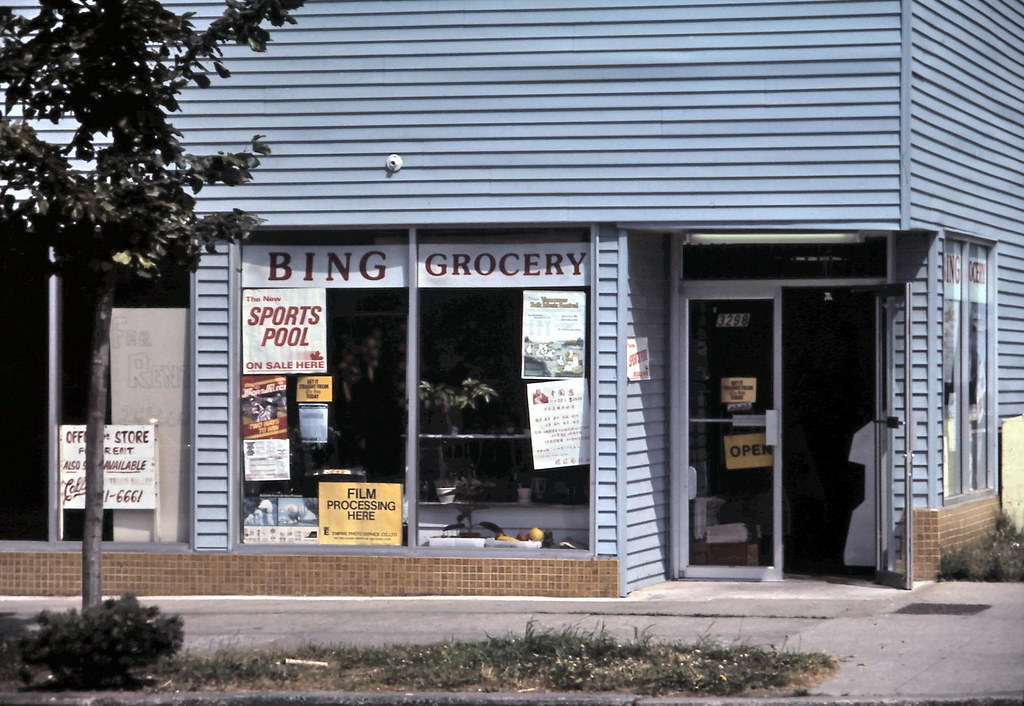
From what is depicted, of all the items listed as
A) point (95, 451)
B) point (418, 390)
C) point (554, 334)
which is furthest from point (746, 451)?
point (95, 451)

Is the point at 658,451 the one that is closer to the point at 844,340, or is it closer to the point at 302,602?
the point at 844,340

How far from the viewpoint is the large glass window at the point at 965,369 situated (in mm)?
13039

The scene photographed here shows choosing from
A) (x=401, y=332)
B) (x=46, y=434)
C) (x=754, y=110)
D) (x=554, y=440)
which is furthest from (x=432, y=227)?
(x=46, y=434)

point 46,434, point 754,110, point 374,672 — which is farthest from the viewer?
point 46,434

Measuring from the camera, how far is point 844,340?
13148 millimetres

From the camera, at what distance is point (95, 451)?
954cm

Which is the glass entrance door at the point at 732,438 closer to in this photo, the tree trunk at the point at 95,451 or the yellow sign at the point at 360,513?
the yellow sign at the point at 360,513

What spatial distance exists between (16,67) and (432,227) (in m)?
3.88

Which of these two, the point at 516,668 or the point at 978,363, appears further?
the point at 978,363

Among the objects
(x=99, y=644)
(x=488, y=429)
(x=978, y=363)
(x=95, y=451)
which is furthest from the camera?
(x=978, y=363)

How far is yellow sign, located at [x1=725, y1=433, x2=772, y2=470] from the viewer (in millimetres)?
12711

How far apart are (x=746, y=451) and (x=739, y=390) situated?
1.70ft

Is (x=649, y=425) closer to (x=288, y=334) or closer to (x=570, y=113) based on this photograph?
(x=570, y=113)

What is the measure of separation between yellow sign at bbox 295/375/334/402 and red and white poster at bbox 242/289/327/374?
0.07 metres
